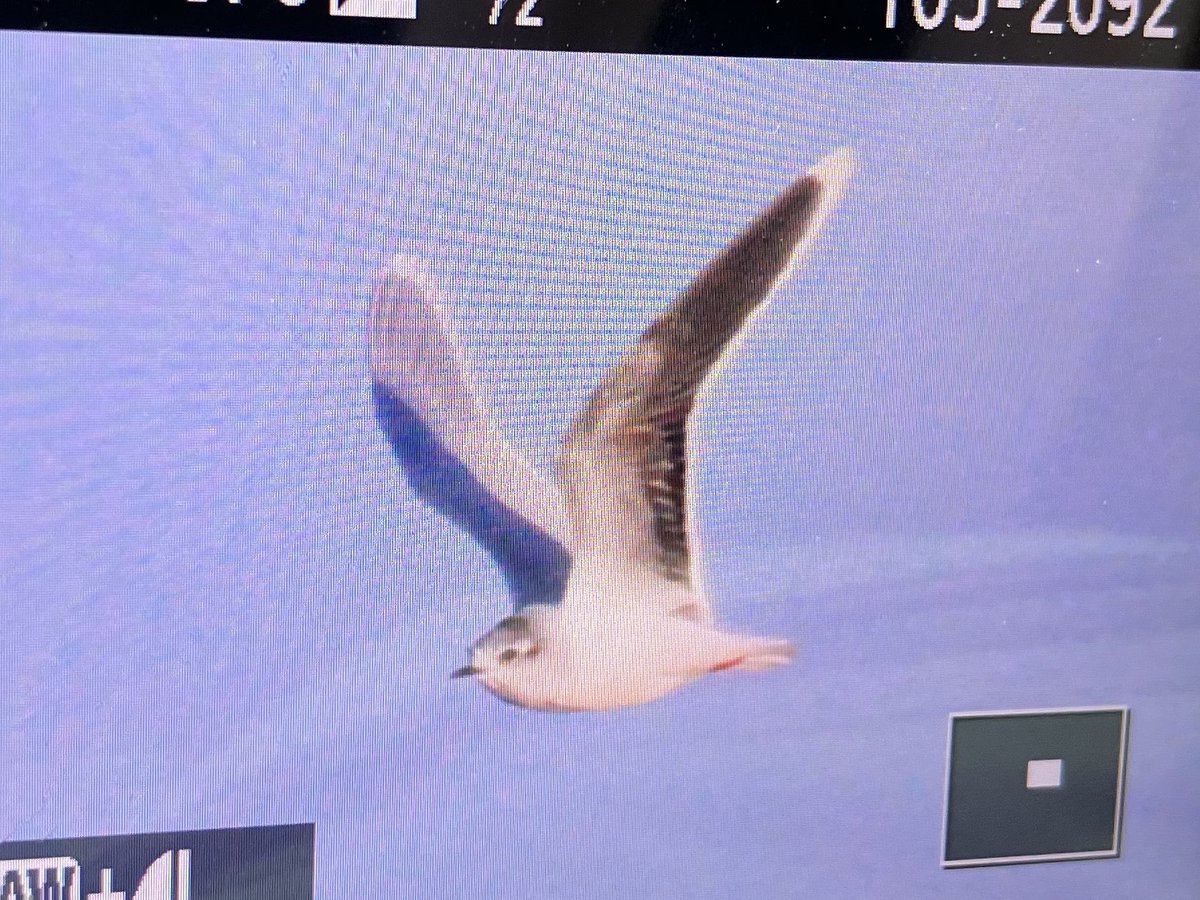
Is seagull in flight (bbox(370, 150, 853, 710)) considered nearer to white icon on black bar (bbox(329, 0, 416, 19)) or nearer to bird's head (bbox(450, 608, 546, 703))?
bird's head (bbox(450, 608, 546, 703))

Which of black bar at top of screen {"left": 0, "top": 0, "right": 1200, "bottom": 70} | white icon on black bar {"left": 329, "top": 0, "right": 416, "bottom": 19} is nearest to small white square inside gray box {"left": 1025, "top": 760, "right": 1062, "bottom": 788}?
black bar at top of screen {"left": 0, "top": 0, "right": 1200, "bottom": 70}

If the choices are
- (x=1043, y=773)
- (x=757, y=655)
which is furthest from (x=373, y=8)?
(x=1043, y=773)

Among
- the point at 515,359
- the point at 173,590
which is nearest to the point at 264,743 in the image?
the point at 173,590

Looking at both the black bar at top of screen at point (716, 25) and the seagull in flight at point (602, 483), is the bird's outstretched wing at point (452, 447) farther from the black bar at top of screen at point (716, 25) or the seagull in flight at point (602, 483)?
the black bar at top of screen at point (716, 25)

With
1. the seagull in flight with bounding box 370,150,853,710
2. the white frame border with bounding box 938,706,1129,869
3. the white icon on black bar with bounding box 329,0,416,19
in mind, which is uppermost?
the white icon on black bar with bounding box 329,0,416,19

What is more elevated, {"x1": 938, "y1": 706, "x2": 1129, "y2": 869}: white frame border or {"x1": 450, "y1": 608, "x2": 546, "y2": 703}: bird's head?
{"x1": 450, "y1": 608, "x2": 546, "y2": 703}: bird's head

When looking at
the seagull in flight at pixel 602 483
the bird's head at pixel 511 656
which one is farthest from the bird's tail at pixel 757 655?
the bird's head at pixel 511 656

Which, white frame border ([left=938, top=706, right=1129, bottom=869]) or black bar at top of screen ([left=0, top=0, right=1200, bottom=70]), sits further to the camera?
white frame border ([left=938, top=706, right=1129, bottom=869])
